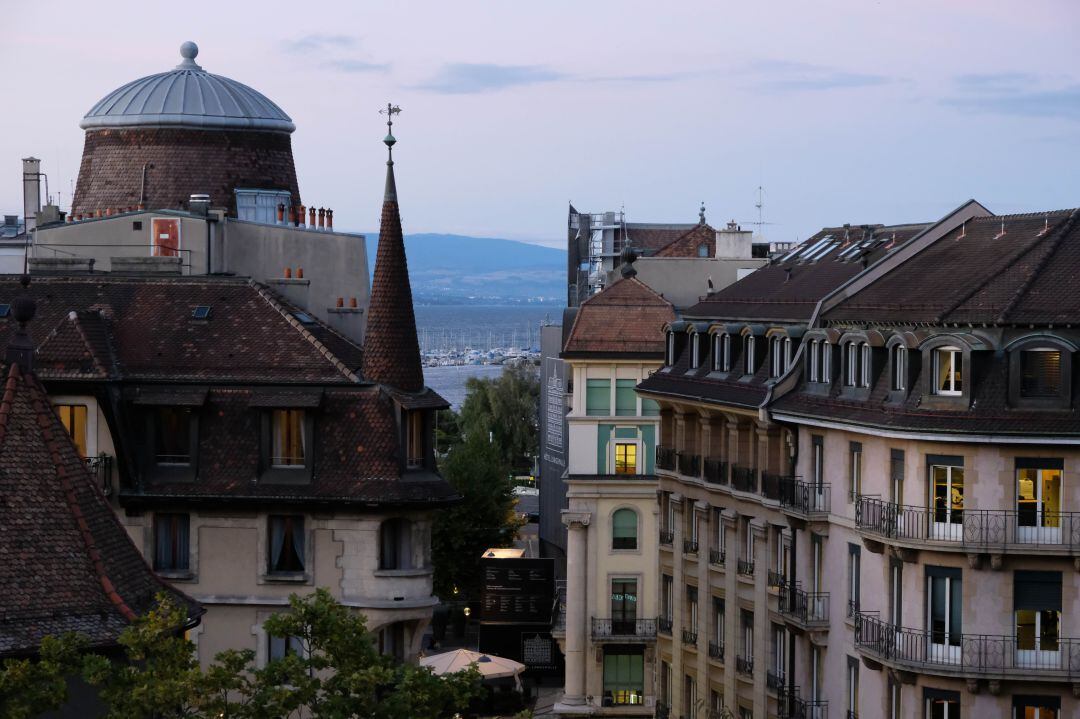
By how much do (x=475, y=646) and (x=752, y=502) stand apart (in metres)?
39.8

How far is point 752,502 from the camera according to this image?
64.5 meters

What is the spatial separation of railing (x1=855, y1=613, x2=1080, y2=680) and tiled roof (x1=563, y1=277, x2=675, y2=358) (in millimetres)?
30014

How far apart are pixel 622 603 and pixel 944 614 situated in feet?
100

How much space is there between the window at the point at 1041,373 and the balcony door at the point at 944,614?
13.6 ft

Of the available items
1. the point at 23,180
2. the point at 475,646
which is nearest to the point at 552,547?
the point at 475,646

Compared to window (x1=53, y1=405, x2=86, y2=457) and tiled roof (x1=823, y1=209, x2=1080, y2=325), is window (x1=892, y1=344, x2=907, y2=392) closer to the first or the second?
tiled roof (x1=823, y1=209, x2=1080, y2=325)

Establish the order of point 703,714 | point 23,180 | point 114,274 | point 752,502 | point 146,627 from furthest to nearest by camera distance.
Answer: point 23,180 < point 703,714 < point 752,502 < point 114,274 < point 146,627

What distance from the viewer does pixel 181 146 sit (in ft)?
244

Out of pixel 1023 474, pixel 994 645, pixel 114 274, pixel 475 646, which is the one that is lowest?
pixel 475 646

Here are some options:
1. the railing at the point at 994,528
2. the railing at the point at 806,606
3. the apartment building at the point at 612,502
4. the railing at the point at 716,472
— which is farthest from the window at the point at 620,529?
the railing at the point at 994,528

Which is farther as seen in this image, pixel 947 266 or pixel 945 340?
pixel 947 266

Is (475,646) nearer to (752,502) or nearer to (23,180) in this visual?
(23,180)

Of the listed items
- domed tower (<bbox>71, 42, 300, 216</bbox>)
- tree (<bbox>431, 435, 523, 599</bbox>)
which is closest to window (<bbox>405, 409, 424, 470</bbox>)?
domed tower (<bbox>71, 42, 300, 216</bbox>)

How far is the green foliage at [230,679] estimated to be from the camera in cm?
3394
